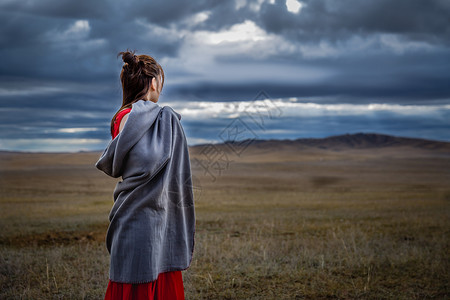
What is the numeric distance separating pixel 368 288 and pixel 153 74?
4.01 m

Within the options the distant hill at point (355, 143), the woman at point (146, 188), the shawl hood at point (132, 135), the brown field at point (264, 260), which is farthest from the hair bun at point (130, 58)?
the distant hill at point (355, 143)

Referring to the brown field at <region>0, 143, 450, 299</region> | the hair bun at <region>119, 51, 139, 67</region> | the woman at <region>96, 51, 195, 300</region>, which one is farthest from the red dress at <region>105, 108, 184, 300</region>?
the brown field at <region>0, 143, 450, 299</region>

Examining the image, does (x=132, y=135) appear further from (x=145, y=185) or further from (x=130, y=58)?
(x=130, y=58)

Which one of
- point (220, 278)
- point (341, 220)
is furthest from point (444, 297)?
point (341, 220)

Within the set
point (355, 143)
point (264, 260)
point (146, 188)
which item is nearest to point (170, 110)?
point (146, 188)

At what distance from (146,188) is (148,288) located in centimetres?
73

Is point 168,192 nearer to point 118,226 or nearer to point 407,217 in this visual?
point 118,226

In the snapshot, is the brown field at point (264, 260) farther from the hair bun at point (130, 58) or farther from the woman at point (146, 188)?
the hair bun at point (130, 58)

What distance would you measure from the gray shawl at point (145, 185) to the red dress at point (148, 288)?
0.25ft

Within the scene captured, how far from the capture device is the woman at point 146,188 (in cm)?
270

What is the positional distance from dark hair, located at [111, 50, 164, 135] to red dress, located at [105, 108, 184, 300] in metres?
0.15

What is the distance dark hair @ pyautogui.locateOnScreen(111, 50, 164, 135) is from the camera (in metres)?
2.83

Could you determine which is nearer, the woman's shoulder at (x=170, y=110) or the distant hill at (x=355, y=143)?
the woman's shoulder at (x=170, y=110)

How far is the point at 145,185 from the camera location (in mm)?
2770
